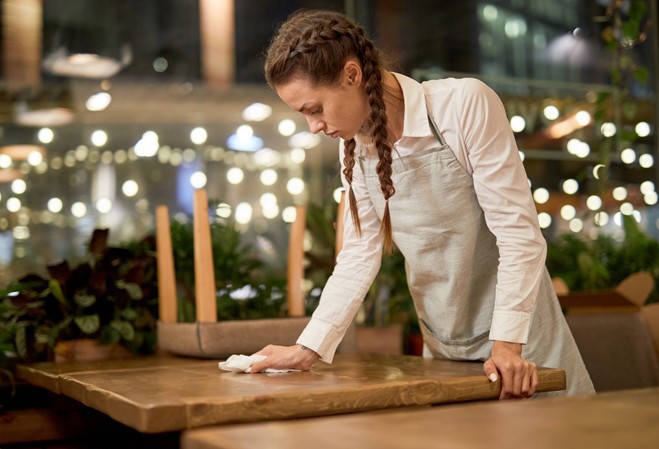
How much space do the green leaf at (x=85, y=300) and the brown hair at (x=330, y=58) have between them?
4.55 feet

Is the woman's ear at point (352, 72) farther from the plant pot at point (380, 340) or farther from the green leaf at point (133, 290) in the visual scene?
the plant pot at point (380, 340)

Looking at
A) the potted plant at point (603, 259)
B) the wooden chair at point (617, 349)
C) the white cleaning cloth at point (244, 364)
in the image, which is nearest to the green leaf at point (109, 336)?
the white cleaning cloth at point (244, 364)

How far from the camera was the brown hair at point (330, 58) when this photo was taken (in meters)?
1.83

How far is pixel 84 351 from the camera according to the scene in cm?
298

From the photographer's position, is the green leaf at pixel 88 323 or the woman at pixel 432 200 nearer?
the woman at pixel 432 200

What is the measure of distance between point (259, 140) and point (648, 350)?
8.22 ft

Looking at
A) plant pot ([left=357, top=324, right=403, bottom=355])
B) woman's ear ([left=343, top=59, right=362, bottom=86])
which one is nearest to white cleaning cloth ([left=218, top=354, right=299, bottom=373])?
woman's ear ([left=343, top=59, right=362, bottom=86])

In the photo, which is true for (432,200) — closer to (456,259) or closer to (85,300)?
(456,259)

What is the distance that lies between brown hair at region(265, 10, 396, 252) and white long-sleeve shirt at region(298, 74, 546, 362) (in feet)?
0.21

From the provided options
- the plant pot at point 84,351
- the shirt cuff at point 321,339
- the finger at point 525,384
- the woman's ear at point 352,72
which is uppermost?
the woman's ear at point 352,72

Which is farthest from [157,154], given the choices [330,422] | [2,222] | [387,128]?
[330,422]

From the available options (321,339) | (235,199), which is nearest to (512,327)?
(321,339)

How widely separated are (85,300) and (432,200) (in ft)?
5.04

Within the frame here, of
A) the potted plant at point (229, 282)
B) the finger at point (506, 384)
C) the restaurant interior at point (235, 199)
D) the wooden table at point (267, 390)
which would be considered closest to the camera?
the wooden table at point (267, 390)
